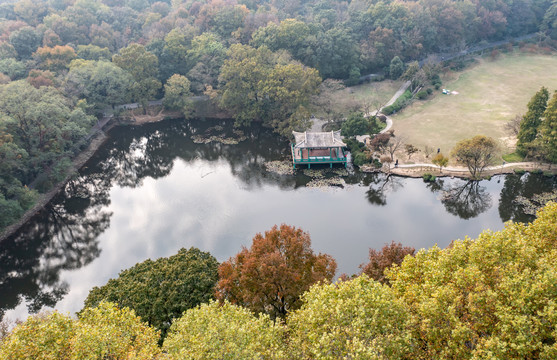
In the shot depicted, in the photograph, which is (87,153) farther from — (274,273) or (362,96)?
(362,96)

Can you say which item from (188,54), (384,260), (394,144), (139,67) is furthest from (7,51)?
(384,260)

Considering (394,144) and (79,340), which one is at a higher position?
(394,144)

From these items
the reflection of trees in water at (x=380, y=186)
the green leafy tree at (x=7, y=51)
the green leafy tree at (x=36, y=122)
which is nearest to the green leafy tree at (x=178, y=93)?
the green leafy tree at (x=36, y=122)

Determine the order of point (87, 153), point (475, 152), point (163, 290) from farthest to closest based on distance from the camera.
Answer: point (87, 153) → point (475, 152) → point (163, 290)

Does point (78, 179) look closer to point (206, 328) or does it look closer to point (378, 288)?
point (206, 328)

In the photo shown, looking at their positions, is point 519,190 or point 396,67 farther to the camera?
point 396,67

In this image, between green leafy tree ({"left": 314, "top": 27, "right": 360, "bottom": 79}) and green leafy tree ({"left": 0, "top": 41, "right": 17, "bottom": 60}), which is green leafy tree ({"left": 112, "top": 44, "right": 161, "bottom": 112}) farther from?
green leafy tree ({"left": 314, "top": 27, "right": 360, "bottom": 79})

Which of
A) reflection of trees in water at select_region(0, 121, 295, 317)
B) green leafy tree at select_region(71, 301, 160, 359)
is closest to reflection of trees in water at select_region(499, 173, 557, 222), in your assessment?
reflection of trees in water at select_region(0, 121, 295, 317)
